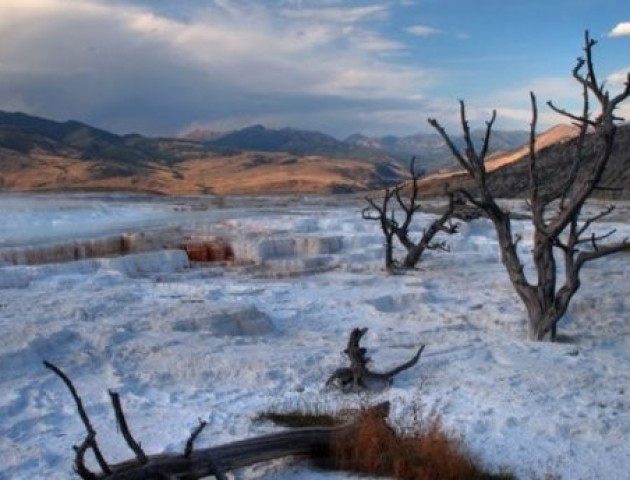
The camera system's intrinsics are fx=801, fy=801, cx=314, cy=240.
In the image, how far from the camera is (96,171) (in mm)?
118812

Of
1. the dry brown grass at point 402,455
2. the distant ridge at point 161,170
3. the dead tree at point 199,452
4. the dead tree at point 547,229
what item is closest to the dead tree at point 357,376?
the dead tree at point 199,452

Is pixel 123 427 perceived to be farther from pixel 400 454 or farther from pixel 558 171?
pixel 558 171

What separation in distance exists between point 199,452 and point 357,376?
2.88m

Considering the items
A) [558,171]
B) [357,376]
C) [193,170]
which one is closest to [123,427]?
[357,376]

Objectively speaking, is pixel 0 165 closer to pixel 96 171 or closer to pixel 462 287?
pixel 96 171

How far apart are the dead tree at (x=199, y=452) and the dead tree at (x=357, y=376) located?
4.25ft

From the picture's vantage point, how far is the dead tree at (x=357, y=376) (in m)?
7.93

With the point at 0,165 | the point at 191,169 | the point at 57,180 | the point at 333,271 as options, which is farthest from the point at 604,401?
the point at 191,169

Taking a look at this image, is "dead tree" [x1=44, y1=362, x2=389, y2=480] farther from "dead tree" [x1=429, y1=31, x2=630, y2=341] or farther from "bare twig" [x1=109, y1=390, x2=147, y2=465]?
"dead tree" [x1=429, y1=31, x2=630, y2=341]

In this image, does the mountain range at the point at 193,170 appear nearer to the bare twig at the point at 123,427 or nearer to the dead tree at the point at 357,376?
the dead tree at the point at 357,376

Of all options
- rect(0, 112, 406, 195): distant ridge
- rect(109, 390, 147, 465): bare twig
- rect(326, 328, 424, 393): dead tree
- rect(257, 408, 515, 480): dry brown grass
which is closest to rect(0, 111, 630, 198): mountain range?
rect(0, 112, 406, 195): distant ridge

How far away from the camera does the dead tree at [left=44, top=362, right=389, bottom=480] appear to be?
4.68 metres

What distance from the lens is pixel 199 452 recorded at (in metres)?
5.32

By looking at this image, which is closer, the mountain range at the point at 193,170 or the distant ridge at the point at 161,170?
the mountain range at the point at 193,170
